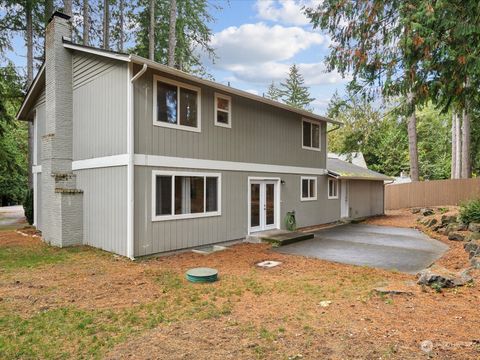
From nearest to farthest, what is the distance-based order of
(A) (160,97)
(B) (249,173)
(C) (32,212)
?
(A) (160,97)
(B) (249,173)
(C) (32,212)

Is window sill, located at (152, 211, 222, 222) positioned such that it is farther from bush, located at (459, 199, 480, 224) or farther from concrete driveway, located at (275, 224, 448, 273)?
bush, located at (459, 199, 480, 224)

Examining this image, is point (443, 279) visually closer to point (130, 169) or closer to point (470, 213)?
point (130, 169)

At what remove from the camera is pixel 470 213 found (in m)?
11.6

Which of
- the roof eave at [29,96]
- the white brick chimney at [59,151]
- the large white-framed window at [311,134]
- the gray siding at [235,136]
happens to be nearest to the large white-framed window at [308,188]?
the gray siding at [235,136]

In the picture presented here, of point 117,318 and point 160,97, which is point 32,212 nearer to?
point 160,97

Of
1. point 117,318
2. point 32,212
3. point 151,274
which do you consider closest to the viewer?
point 117,318

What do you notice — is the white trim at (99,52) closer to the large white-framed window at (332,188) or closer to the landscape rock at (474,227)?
the large white-framed window at (332,188)

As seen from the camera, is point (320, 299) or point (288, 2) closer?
point (320, 299)

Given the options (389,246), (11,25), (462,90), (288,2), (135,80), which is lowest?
(389,246)

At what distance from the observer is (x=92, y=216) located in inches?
388

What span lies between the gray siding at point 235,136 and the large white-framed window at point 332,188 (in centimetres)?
114

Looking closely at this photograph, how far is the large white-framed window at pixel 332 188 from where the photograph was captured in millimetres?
16469

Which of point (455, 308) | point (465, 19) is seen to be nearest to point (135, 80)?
point (465, 19)

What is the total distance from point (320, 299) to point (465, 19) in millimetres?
5819
